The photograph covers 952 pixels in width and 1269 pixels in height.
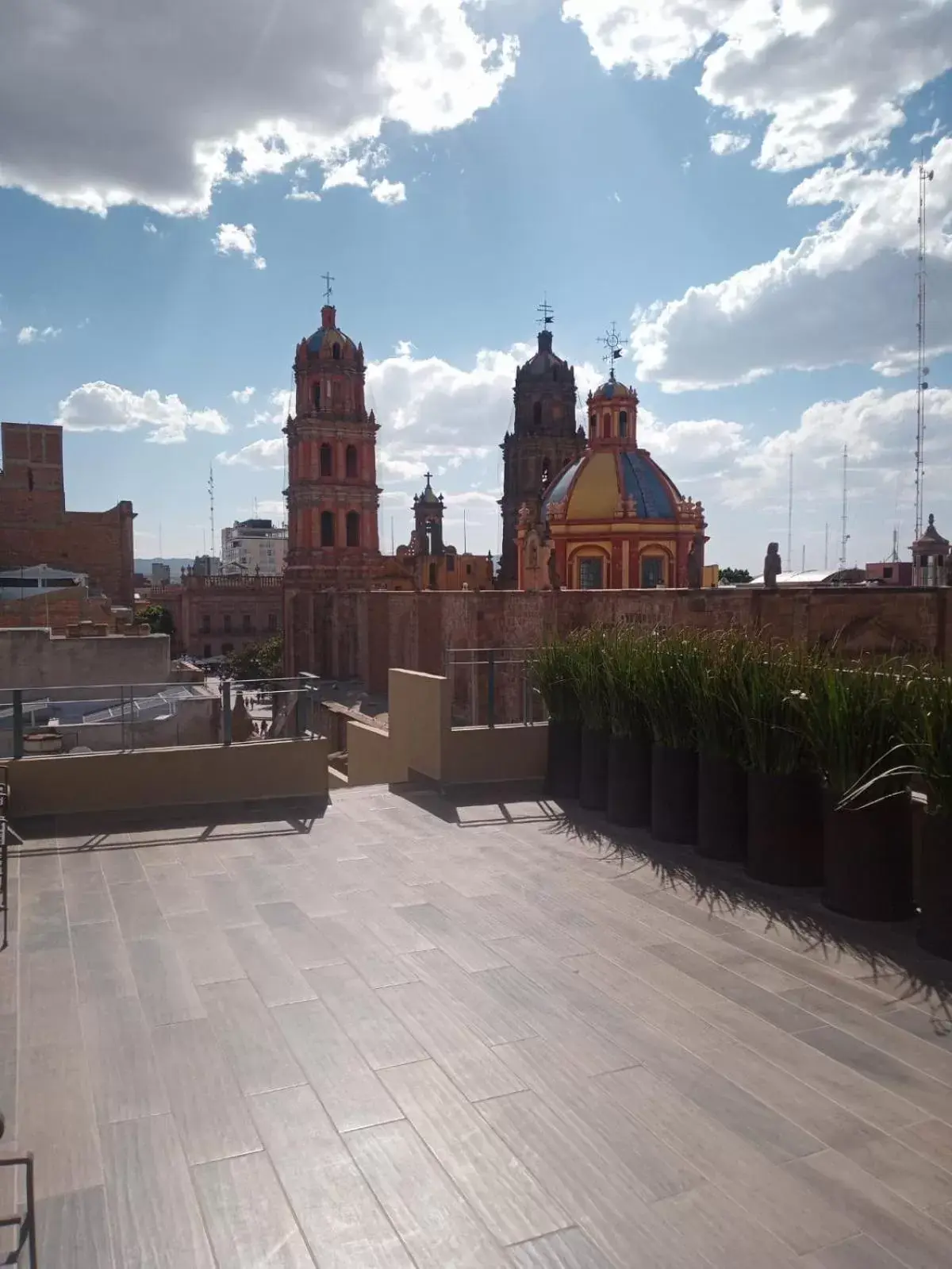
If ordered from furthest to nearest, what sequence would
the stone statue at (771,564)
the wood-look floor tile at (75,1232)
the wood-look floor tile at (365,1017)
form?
the stone statue at (771,564) → the wood-look floor tile at (365,1017) → the wood-look floor tile at (75,1232)

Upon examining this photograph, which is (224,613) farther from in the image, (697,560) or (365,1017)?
(365,1017)

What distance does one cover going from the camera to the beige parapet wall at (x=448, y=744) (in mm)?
8375

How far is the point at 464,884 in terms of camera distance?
5918 millimetres

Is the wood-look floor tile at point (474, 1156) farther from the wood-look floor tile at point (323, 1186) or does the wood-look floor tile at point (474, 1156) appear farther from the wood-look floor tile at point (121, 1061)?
the wood-look floor tile at point (121, 1061)

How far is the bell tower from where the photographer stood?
176ft

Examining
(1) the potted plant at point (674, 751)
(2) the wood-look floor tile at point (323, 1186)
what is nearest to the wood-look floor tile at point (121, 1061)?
(2) the wood-look floor tile at point (323, 1186)

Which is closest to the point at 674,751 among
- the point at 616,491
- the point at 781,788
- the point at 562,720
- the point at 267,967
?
the point at 781,788

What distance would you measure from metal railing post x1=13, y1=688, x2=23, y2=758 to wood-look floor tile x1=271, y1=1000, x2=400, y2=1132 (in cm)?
397

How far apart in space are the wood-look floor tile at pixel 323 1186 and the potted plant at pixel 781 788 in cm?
329

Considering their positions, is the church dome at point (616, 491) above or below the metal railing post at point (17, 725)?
above

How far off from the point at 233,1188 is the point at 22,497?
48275 millimetres

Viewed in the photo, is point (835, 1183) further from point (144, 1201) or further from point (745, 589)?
point (745, 589)

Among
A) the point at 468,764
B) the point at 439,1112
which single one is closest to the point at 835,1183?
the point at 439,1112

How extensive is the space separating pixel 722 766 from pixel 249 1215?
413 centimetres
